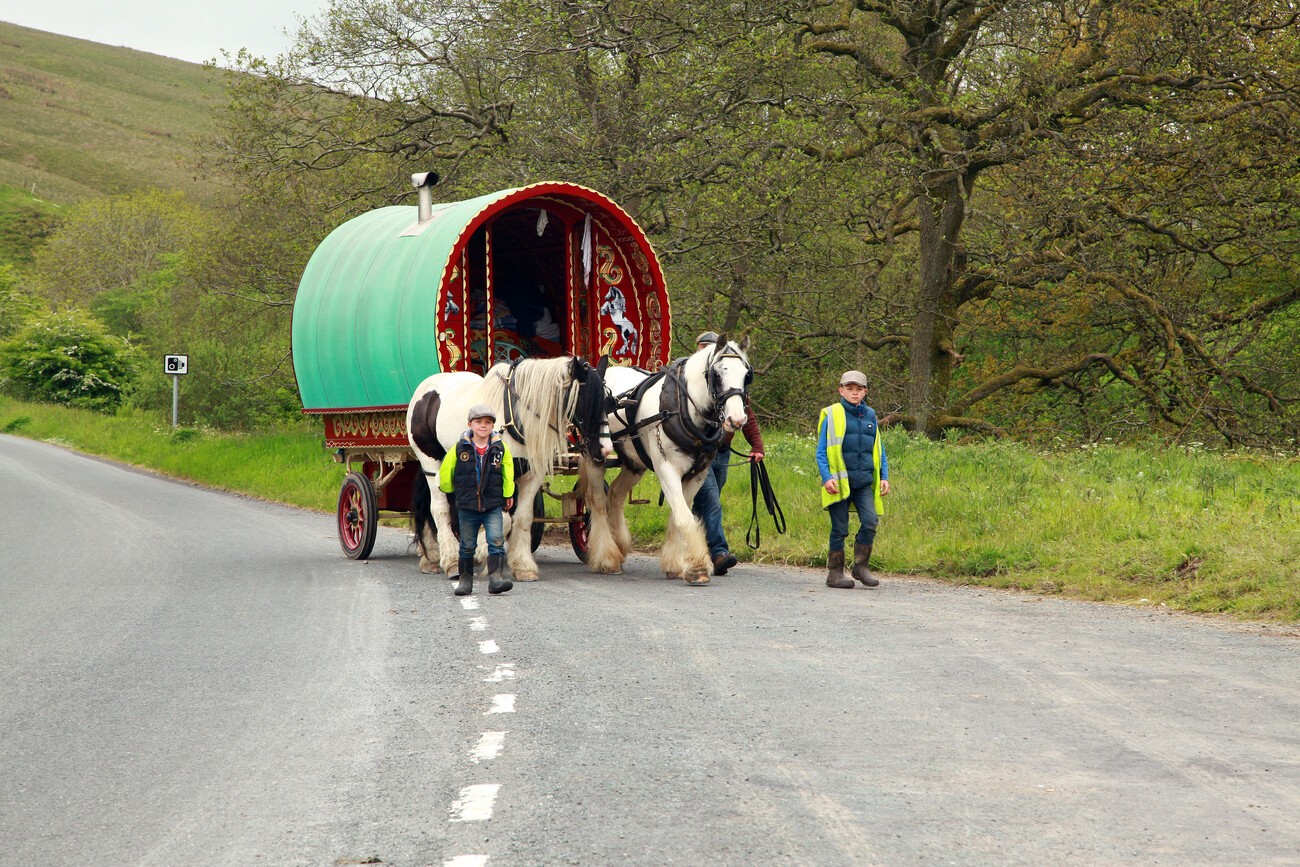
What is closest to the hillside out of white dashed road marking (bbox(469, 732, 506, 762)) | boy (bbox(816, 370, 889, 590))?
boy (bbox(816, 370, 889, 590))

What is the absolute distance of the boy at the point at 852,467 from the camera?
1024cm

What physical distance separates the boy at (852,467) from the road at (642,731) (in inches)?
22.3

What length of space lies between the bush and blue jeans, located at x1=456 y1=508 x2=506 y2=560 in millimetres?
33085

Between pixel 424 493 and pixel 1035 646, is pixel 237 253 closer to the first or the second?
pixel 424 493

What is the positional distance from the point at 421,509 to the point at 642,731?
6.98m

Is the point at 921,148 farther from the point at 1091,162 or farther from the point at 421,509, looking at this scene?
the point at 421,509

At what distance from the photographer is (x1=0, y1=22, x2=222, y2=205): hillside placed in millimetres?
113750

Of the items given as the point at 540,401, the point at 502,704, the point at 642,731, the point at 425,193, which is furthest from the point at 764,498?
the point at 642,731

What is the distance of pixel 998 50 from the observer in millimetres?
18875

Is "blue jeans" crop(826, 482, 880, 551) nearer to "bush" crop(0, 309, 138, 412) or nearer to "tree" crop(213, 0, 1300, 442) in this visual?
"tree" crop(213, 0, 1300, 442)

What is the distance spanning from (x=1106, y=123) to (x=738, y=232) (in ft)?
16.1

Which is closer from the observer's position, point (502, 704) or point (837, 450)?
point (502, 704)

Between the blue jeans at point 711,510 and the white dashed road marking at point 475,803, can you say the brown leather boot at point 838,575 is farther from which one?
the white dashed road marking at point 475,803

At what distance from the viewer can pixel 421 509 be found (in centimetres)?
1194
